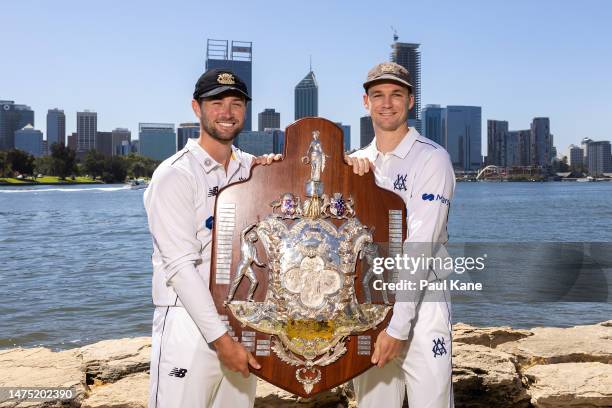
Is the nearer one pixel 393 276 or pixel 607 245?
pixel 393 276

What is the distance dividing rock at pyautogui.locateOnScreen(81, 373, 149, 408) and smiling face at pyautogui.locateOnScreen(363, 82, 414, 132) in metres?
2.80

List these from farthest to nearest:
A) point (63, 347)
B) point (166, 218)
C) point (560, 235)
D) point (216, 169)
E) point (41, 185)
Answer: point (41, 185) → point (560, 235) → point (63, 347) → point (216, 169) → point (166, 218)

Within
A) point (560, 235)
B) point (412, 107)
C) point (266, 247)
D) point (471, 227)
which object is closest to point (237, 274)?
point (266, 247)

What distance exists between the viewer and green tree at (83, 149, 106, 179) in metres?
121

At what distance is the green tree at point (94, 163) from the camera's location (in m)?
121

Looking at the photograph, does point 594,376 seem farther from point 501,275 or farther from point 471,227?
point 471,227

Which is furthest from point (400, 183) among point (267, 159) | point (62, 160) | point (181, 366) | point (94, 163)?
point (94, 163)

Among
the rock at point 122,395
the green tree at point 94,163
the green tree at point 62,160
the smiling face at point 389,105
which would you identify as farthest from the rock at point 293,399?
the green tree at point 94,163

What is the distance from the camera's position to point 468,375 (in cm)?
542

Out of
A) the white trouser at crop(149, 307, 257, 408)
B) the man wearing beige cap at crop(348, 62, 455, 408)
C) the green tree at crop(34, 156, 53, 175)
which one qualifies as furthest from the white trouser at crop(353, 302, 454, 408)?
the green tree at crop(34, 156, 53, 175)

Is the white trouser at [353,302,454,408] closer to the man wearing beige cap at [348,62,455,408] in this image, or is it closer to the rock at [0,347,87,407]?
the man wearing beige cap at [348,62,455,408]

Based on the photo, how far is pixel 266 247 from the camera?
3547 mm

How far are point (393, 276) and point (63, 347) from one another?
9402mm

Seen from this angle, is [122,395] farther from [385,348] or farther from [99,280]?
[99,280]
